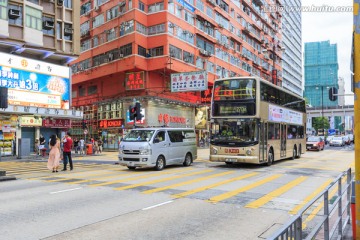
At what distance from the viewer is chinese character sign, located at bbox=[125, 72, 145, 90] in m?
40.5

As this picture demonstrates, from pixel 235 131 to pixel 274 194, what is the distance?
735 cm

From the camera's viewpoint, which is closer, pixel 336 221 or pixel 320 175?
pixel 336 221

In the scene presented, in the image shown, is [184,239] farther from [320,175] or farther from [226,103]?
[226,103]

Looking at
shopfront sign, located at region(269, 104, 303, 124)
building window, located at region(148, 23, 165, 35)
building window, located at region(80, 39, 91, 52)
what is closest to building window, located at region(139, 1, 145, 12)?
building window, located at region(148, 23, 165, 35)

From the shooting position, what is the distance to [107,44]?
1762 inches

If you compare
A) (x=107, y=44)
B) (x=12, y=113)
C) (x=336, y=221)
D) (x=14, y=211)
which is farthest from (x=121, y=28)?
(x=336, y=221)

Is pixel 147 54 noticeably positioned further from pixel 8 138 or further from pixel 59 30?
pixel 8 138

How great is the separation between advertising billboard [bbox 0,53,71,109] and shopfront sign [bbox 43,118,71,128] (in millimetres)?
1652

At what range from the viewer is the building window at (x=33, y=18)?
3085cm

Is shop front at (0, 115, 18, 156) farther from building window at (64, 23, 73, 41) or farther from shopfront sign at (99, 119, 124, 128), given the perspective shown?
shopfront sign at (99, 119, 124, 128)

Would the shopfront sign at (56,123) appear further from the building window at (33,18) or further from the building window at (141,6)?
the building window at (141,6)

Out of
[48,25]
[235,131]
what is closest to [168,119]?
[48,25]

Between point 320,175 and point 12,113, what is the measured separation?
2475 cm

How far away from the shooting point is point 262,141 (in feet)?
56.1
